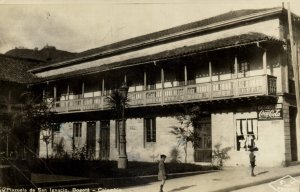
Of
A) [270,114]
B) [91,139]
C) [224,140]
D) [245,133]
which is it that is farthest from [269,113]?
[91,139]

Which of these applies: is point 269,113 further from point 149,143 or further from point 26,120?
point 26,120

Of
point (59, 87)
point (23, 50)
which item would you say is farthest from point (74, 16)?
point (23, 50)

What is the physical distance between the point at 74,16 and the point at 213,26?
9.65m

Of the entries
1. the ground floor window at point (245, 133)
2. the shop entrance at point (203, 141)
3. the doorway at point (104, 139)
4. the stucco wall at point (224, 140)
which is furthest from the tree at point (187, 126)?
the doorway at point (104, 139)

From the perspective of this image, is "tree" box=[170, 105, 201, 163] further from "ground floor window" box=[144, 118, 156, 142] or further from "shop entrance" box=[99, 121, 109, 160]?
"shop entrance" box=[99, 121, 109, 160]

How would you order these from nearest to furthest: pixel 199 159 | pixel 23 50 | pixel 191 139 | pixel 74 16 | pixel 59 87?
pixel 74 16 < pixel 191 139 < pixel 199 159 < pixel 59 87 < pixel 23 50

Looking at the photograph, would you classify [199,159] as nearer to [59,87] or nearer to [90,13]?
[90,13]

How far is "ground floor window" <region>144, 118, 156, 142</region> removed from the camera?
2094cm

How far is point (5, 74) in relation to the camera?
28.5 m

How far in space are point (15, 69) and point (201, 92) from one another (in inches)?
700

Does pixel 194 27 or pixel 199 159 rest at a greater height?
pixel 194 27

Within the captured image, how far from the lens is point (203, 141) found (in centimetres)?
1864

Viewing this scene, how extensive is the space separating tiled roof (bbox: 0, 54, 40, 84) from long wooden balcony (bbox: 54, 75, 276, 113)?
7.52m

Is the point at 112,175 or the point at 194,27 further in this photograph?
the point at 194,27
